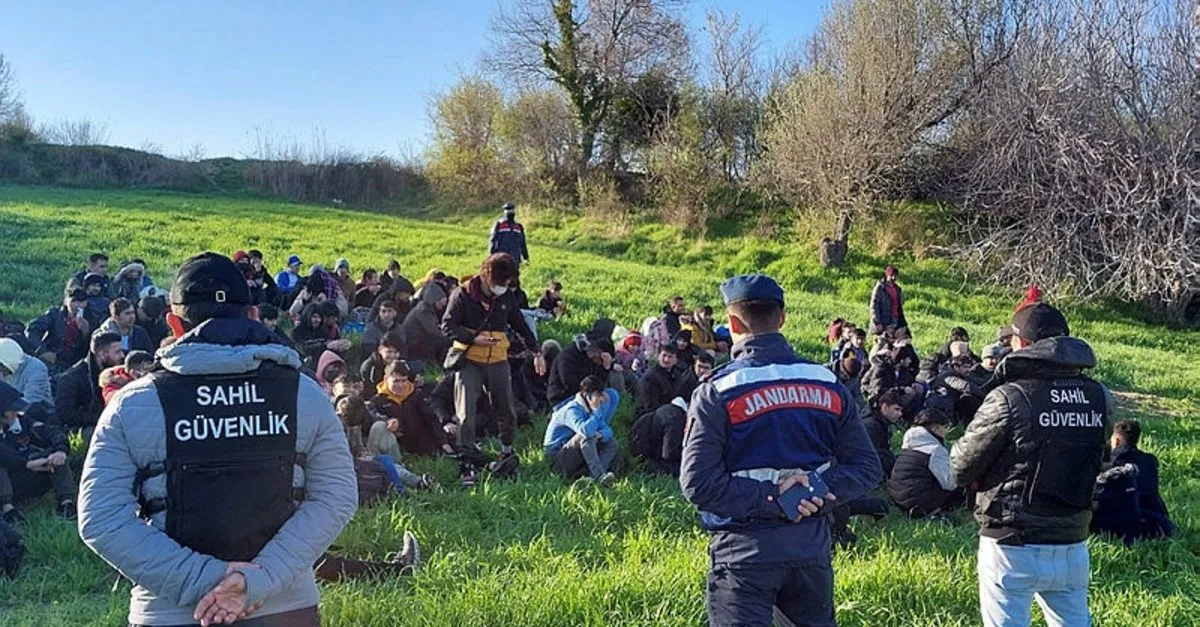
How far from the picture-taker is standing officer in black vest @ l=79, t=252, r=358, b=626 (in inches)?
96.3

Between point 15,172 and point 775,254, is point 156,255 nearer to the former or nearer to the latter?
point 775,254

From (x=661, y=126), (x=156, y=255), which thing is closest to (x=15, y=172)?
(x=156, y=255)

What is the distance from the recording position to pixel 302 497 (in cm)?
272

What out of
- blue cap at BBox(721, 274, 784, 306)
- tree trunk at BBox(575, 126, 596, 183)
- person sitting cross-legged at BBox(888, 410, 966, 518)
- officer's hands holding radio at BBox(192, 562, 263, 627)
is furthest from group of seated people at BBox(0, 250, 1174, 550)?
tree trunk at BBox(575, 126, 596, 183)

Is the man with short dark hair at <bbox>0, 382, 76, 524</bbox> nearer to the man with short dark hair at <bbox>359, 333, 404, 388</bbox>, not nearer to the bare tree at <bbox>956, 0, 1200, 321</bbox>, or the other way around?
the man with short dark hair at <bbox>359, 333, 404, 388</bbox>

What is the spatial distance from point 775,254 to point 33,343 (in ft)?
56.1

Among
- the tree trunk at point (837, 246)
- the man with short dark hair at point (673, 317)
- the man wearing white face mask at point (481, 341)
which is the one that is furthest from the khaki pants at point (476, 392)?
the tree trunk at point (837, 246)

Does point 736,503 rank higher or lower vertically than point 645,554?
higher

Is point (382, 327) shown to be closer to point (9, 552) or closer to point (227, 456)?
point (9, 552)

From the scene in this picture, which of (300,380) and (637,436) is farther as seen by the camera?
(637,436)

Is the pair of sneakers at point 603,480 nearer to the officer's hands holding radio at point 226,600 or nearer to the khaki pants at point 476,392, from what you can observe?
the khaki pants at point 476,392

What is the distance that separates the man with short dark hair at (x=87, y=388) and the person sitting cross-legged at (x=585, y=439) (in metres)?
3.77

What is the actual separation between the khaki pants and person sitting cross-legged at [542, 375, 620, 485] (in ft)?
1.48

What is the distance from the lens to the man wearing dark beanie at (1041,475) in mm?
3723
